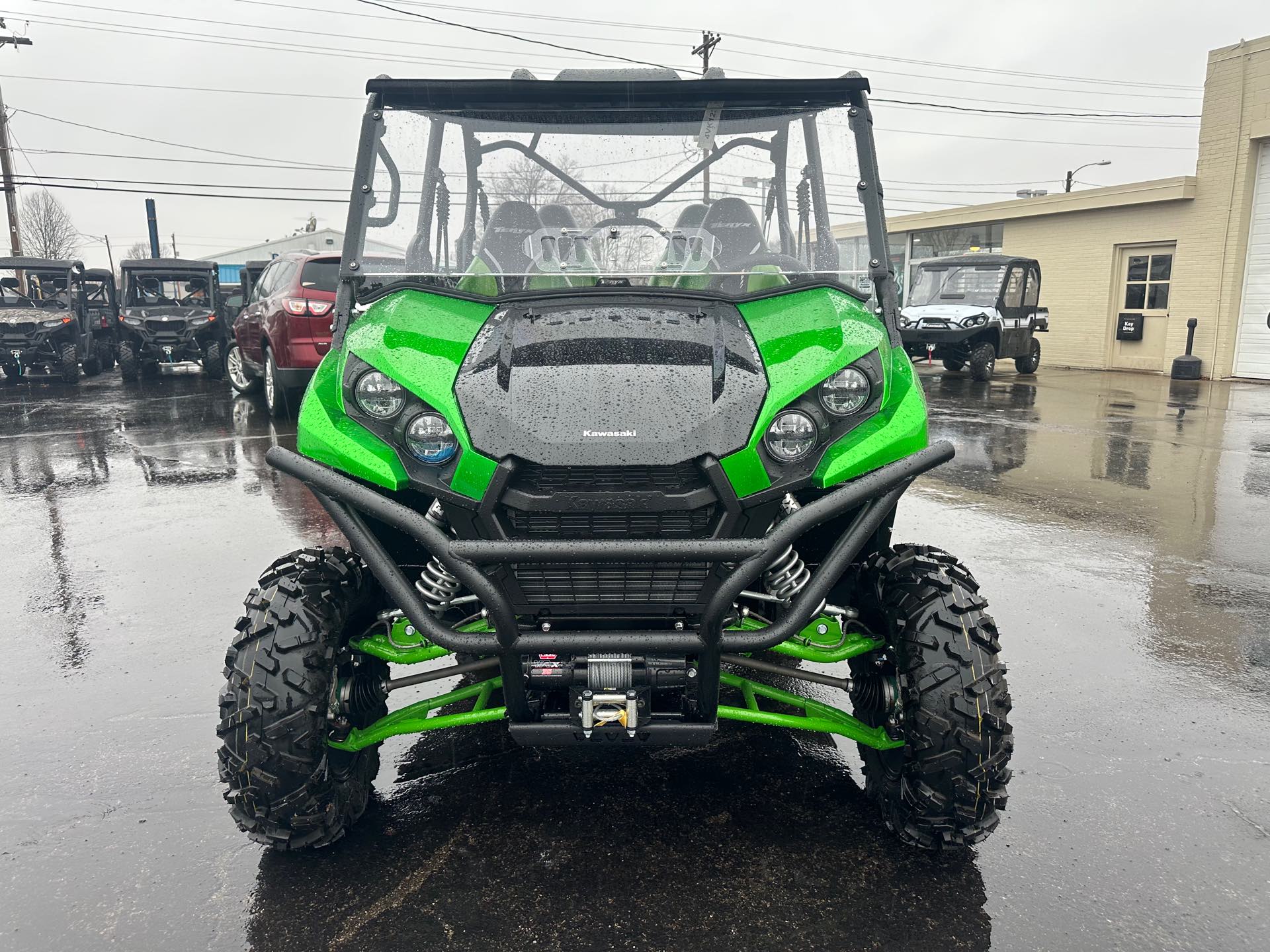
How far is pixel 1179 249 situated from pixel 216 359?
63.0 ft

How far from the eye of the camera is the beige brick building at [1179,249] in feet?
61.6

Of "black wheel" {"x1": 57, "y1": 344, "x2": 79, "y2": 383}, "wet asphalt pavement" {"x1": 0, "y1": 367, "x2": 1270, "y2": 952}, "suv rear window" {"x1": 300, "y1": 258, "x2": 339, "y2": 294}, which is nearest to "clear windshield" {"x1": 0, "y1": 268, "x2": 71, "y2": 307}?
"black wheel" {"x1": 57, "y1": 344, "x2": 79, "y2": 383}

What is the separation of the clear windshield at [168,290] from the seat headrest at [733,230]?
56.0 ft

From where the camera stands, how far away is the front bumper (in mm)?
2332

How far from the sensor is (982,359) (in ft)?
59.4

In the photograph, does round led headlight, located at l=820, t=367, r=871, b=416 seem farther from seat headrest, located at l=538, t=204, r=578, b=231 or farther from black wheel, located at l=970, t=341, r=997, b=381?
black wheel, located at l=970, t=341, r=997, b=381

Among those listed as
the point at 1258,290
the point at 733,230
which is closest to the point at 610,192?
the point at 733,230

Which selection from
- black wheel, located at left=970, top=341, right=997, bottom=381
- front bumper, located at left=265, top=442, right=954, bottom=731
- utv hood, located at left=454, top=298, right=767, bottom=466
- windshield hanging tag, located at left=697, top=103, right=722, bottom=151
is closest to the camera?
front bumper, located at left=265, top=442, right=954, bottom=731

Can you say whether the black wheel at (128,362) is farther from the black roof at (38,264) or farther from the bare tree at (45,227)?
the bare tree at (45,227)

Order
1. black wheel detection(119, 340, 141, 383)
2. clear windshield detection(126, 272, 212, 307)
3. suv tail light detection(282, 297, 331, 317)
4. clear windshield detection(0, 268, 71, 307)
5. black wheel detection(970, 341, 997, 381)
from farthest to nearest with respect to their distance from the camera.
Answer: clear windshield detection(126, 272, 212, 307)
black wheel detection(970, 341, 997, 381)
clear windshield detection(0, 268, 71, 307)
black wheel detection(119, 340, 141, 383)
suv tail light detection(282, 297, 331, 317)

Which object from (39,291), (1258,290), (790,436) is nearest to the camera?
(790,436)

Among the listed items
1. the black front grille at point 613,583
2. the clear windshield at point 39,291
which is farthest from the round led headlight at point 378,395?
the clear windshield at point 39,291

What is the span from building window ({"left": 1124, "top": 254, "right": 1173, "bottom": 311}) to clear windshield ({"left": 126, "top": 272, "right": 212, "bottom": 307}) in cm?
1950

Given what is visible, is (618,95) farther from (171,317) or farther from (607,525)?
(171,317)
